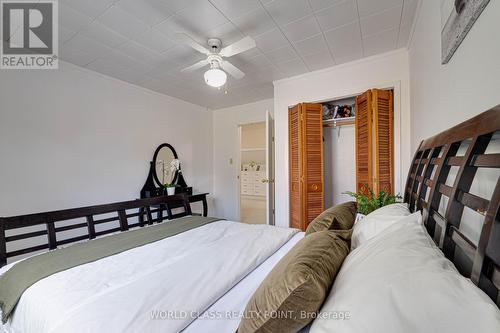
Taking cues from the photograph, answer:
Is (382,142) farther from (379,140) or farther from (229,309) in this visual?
(229,309)

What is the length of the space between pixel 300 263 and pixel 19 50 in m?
3.43

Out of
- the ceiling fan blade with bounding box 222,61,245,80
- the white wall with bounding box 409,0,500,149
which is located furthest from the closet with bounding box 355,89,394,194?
the ceiling fan blade with bounding box 222,61,245,80

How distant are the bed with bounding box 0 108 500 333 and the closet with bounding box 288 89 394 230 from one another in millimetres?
1037

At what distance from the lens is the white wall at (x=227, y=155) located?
15.0 feet

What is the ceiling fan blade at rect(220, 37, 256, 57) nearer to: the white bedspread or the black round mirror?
the white bedspread

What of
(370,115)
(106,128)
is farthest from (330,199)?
(106,128)

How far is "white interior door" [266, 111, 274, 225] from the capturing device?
318 cm

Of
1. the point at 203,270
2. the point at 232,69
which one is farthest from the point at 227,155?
the point at 203,270

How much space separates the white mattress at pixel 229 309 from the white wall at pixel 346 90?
2128 mm

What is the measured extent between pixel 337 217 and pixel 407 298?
917 millimetres

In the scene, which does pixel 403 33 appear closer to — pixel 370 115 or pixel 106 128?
pixel 370 115

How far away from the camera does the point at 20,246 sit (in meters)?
2.33

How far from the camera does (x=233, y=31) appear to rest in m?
2.10

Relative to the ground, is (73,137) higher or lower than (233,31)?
lower
